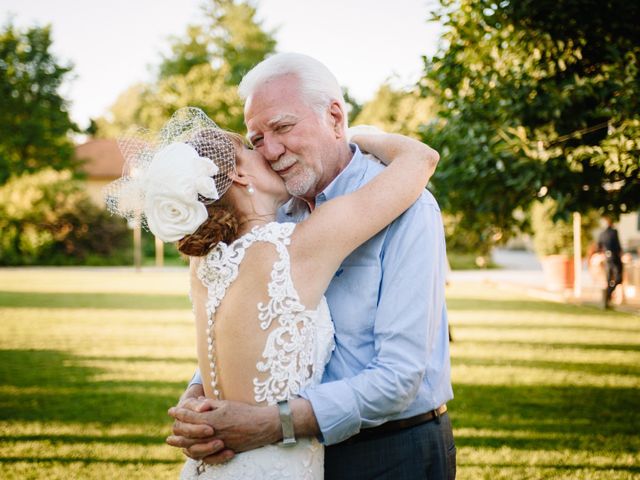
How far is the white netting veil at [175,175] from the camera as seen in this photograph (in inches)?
79.7

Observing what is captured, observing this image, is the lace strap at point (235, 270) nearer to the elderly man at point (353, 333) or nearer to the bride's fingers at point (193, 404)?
the bride's fingers at point (193, 404)

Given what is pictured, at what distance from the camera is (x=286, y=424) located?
78.4 inches

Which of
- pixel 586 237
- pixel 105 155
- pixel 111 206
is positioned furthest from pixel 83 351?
pixel 105 155

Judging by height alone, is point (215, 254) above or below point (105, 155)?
below

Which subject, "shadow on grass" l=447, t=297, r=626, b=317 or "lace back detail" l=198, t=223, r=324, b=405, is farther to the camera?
"shadow on grass" l=447, t=297, r=626, b=317

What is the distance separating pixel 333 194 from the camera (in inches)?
94.2

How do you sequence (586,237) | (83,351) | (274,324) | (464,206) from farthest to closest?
(586,237)
(83,351)
(464,206)
(274,324)

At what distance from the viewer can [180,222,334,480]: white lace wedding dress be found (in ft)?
6.55

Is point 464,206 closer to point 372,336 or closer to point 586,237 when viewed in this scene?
point 372,336

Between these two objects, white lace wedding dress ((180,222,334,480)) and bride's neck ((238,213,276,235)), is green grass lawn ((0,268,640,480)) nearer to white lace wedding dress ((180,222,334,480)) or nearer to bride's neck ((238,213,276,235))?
white lace wedding dress ((180,222,334,480))

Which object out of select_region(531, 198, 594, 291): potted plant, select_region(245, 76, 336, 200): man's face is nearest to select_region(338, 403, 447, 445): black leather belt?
select_region(245, 76, 336, 200): man's face

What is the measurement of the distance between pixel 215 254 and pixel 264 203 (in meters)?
0.28

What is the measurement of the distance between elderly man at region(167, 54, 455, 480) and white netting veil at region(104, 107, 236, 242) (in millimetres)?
243

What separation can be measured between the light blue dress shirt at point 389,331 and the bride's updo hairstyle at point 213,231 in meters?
0.40
